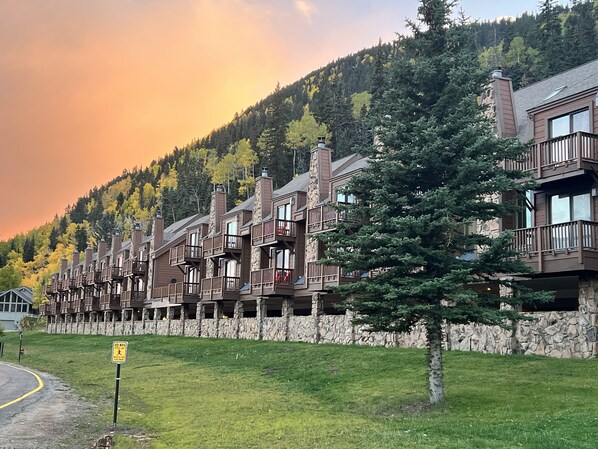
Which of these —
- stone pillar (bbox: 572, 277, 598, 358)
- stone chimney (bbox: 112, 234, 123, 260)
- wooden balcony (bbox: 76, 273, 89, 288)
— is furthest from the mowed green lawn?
wooden balcony (bbox: 76, 273, 89, 288)

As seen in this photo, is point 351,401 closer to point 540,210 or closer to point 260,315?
point 540,210

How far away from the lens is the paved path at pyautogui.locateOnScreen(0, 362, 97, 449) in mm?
14938

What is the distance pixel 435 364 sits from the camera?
58.5ft

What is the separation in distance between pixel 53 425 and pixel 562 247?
59.1 feet

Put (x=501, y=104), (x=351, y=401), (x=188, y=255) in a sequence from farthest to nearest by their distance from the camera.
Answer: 1. (x=188, y=255)
2. (x=501, y=104)
3. (x=351, y=401)

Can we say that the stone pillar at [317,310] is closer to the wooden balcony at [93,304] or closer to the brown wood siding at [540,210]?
the brown wood siding at [540,210]

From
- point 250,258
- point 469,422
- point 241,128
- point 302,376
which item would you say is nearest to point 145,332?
point 250,258

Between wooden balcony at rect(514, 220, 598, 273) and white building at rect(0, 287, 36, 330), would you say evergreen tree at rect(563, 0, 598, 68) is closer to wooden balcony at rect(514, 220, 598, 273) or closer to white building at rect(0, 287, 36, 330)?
wooden balcony at rect(514, 220, 598, 273)

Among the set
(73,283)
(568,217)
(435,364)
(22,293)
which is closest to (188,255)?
(568,217)

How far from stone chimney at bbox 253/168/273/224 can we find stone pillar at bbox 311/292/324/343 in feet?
36.3

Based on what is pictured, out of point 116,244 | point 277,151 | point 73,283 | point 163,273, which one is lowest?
point 73,283

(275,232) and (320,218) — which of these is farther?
(275,232)

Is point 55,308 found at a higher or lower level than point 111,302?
lower

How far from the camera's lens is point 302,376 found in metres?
25.1
